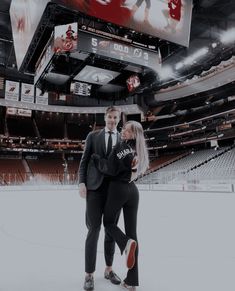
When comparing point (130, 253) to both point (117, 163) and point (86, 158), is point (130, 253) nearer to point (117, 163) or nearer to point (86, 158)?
point (117, 163)

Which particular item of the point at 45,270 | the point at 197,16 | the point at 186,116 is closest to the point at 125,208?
the point at 45,270

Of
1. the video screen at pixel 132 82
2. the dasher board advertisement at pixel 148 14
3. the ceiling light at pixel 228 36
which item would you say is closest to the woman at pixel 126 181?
the dasher board advertisement at pixel 148 14

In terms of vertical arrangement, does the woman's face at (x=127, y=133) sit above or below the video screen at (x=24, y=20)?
below

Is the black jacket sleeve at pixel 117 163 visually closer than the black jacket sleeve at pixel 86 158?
Yes

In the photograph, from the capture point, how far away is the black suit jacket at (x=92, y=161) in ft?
6.40

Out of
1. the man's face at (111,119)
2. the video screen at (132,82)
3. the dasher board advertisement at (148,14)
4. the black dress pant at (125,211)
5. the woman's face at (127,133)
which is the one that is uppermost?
the dasher board advertisement at (148,14)

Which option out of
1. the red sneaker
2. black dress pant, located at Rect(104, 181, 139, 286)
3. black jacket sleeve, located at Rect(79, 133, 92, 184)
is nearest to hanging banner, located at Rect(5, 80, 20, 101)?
black jacket sleeve, located at Rect(79, 133, 92, 184)

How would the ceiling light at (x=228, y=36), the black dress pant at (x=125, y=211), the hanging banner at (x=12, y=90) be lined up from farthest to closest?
the hanging banner at (x=12, y=90)
the ceiling light at (x=228, y=36)
the black dress pant at (x=125, y=211)

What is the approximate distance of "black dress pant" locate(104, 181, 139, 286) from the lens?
1778 millimetres

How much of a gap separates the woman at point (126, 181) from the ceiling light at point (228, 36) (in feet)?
41.3

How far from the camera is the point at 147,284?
1.91m

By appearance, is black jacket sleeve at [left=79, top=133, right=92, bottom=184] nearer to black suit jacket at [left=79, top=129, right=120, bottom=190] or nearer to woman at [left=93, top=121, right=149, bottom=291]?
black suit jacket at [left=79, top=129, right=120, bottom=190]

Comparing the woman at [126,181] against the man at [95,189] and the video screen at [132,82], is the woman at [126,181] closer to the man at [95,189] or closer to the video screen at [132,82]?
the man at [95,189]

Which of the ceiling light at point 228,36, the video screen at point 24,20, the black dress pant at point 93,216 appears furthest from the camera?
the ceiling light at point 228,36
